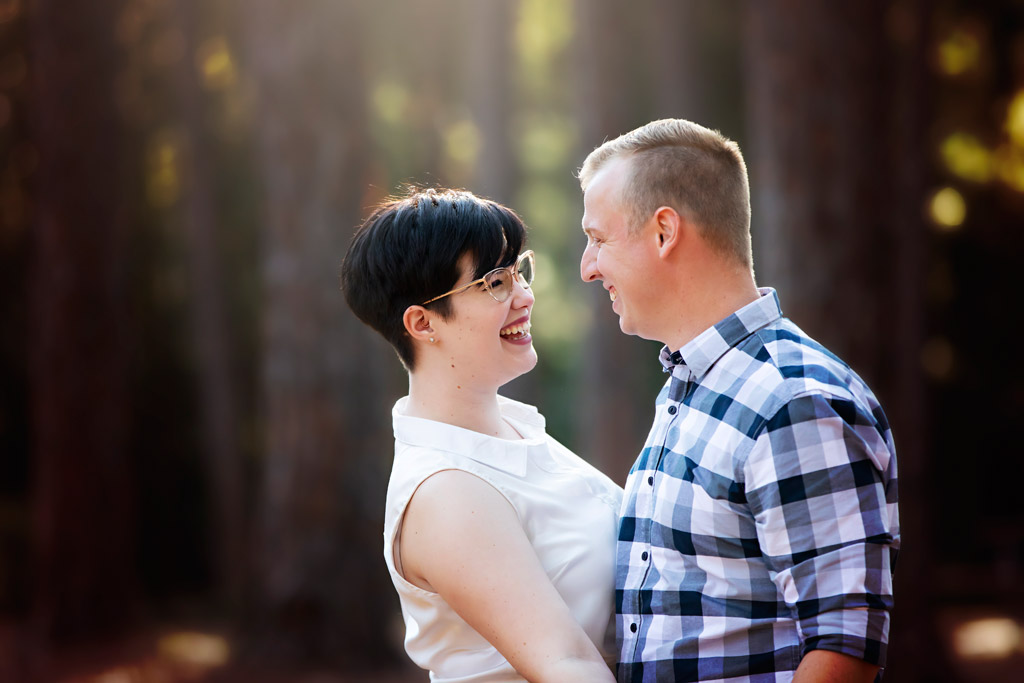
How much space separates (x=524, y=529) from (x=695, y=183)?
96 centimetres

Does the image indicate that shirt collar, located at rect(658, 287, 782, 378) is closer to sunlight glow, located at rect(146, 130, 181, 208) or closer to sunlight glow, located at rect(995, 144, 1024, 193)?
sunlight glow, located at rect(995, 144, 1024, 193)

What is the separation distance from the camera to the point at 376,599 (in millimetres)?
8641

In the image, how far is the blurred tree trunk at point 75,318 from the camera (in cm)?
1045

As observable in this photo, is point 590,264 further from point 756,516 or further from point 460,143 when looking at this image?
point 460,143

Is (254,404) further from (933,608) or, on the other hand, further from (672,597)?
(672,597)

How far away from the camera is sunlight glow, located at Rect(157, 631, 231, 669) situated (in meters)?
9.67

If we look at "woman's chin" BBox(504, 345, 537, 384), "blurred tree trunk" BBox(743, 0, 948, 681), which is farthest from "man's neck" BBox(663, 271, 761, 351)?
"blurred tree trunk" BBox(743, 0, 948, 681)

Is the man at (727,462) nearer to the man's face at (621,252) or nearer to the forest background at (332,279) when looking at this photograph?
the man's face at (621,252)

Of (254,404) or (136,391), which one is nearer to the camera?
(136,391)

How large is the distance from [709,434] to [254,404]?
13802 mm

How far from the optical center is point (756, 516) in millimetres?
2193

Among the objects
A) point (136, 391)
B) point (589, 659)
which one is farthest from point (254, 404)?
point (589, 659)

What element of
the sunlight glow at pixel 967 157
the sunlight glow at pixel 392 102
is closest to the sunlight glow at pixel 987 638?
the sunlight glow at pixel 967 157

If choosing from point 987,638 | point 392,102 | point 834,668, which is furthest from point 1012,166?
point 834,668
